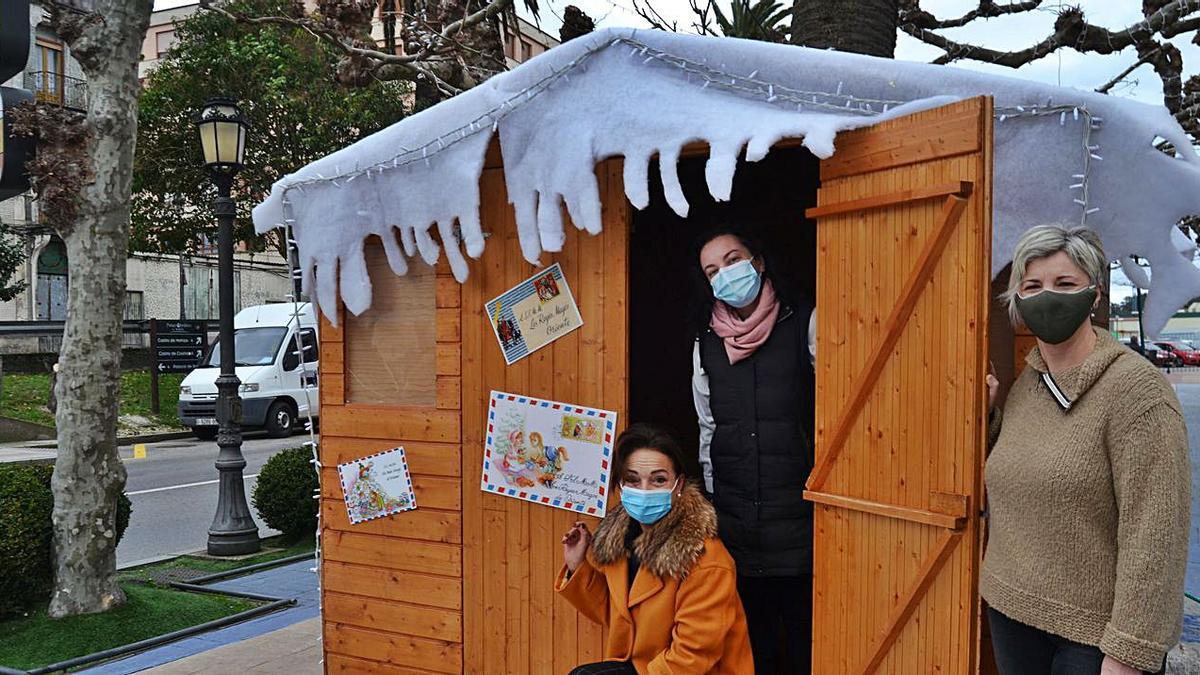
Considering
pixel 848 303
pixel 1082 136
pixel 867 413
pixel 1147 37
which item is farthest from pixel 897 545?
pixel 1147 37

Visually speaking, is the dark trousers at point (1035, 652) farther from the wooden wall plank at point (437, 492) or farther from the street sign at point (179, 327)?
the street sign at point (179, 327)

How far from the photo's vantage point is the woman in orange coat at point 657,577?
11.3 ft

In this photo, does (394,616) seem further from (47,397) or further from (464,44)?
(47,397)

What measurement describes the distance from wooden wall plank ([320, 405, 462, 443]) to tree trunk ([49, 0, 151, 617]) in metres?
2.61

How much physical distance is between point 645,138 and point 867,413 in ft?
4.31

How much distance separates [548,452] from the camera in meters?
4.45

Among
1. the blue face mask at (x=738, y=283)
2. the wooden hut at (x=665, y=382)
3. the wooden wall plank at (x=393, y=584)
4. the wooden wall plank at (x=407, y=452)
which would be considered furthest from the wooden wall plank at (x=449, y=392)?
the blue face mask at (x=738, y=283)

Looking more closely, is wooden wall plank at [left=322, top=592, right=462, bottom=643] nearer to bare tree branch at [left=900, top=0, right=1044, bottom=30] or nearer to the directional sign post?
bare tree branch at [left=900, top=0, right=1044, bottom=30]

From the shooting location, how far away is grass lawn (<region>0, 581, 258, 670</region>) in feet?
20.6

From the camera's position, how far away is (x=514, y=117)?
13.5 feet

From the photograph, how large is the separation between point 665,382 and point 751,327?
190 centimetres

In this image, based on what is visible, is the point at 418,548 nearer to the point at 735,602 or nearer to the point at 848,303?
the point at 735,602

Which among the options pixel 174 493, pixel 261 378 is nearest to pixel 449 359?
pixel 174 493

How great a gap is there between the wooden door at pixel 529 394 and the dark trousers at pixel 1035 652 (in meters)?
1.88
